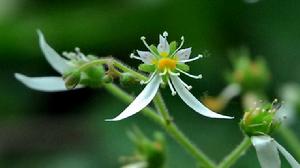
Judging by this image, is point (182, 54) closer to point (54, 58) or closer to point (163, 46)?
point (163, 46)

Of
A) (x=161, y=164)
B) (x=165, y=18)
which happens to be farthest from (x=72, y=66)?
(x=165, y=18)

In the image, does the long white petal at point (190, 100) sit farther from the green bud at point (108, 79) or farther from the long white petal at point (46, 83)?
the long white petal at point (46, 83)

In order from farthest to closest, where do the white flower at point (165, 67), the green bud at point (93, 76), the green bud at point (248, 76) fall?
the green bud at point (248, 76) → the green bud at point (93, 76) → the white flower at point (165, 67)

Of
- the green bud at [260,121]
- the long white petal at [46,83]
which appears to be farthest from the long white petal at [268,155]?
the long white petal at [46,83]

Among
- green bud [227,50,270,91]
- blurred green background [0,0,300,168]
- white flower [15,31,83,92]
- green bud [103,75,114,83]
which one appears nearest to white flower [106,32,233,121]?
green bud [103,75,114,83]

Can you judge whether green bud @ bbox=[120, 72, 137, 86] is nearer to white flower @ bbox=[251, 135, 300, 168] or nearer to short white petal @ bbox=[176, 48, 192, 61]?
short white petal @ bbox=[176, 48, 192, 61]

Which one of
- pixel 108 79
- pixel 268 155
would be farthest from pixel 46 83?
pixel 268 155
